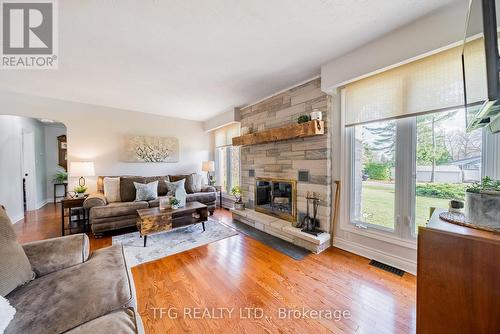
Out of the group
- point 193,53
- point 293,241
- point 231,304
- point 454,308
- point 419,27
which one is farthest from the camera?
point 293,241

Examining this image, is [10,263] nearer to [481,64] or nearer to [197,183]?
[481,64]

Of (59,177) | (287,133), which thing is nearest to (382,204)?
(287,133)

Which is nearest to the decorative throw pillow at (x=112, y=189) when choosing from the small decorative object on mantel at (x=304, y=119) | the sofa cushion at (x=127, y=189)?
the sofa cushion at (x=127, y=189)

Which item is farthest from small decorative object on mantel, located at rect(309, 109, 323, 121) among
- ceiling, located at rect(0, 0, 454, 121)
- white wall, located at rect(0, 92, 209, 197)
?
white wall, located at rect(0, 92, 209, 197)

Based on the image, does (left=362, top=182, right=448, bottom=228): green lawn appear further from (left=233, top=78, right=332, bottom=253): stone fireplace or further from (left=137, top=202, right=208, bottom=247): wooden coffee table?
(left=137, top=202, right=208, bottom=247): wooden coffee table

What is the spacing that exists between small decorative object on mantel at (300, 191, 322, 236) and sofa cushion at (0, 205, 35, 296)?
2.58 m

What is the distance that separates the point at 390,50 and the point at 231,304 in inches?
109

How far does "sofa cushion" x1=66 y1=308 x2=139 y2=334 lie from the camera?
2.49ft

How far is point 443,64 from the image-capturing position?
1.69 meters

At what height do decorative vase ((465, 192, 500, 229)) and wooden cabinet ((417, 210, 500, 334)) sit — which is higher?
decorative vase ((465, 192, 500, 229))

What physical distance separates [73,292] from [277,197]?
8.77 ft

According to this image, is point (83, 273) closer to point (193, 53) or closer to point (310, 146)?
point (193, 53)

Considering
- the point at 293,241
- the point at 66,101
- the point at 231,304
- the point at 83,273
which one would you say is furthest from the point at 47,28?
the point at 293,241

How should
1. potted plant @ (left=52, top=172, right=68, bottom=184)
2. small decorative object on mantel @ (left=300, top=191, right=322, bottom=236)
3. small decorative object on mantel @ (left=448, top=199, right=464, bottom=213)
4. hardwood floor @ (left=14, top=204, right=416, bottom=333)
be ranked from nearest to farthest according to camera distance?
small decorative object on mantel @ (left=448, top=199, right=464, bottom=213) < hardwood floor @ (left=14, top=204, right=416, bottom=333) < small decorative object on mantel @ (left=300, top=191, right=322, bottom=236) < potted plant @ (left=52, top=172, right=68, bottom=184)
